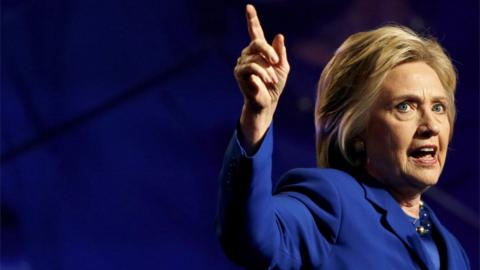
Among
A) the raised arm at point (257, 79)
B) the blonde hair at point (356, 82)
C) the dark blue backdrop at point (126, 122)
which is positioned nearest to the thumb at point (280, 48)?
the raised arm at point (257, 79)

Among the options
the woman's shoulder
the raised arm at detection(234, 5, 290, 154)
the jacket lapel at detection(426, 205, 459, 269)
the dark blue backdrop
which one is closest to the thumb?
the raised arm at detection(234, 5, 290, 154)

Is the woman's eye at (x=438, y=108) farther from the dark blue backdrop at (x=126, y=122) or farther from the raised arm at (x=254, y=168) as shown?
the dark blue backdrop at (x=126, y=122)

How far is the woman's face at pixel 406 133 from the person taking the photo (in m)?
1.44

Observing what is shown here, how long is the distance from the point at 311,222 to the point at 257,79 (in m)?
0.25

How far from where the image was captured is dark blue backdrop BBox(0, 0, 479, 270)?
2.33 metres

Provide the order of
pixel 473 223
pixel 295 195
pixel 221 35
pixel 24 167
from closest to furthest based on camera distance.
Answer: pixel 295 195
pixel 24 167
pixel 221 35
pixel 473 223

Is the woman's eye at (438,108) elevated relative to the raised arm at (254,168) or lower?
lower

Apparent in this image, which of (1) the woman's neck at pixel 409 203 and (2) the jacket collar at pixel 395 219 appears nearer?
(2) the jacket collar at pixel 395 219

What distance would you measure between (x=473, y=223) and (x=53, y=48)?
4.12ft

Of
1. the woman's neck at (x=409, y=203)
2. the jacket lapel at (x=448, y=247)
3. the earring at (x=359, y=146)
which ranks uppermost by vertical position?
the earring at (x=359, y=146)

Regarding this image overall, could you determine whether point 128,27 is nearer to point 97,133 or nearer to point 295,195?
point 97,133

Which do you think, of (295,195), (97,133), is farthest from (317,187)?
(97,133)

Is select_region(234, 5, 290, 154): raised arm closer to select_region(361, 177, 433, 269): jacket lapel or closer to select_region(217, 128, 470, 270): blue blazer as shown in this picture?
select_region(217, 128, 470, 270): blue blazer

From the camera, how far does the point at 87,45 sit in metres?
2.37
